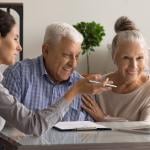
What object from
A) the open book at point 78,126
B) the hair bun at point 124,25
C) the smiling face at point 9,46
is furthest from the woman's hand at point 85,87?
the hair bun at point 124,25

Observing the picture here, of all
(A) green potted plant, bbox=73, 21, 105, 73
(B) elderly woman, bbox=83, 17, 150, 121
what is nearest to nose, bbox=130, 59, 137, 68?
(B) elderly woman, bbox=83, 17, 150, 121

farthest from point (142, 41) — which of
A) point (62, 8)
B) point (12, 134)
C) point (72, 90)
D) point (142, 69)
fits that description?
point (62, 8)

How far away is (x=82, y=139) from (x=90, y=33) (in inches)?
114

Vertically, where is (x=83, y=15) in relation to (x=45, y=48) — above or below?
above

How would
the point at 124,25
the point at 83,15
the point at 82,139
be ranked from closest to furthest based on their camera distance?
the point at 82,139 → the point at 124,25 → the point at 83,15

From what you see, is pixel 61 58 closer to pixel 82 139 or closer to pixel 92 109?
pixel 92 109

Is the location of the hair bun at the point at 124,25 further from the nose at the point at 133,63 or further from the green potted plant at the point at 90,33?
the green potted plant at the point at 90,33

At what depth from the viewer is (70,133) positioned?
6.54 feet

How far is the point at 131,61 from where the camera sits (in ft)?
8.49

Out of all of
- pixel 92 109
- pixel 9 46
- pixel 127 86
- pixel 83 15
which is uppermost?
pixel 83 15

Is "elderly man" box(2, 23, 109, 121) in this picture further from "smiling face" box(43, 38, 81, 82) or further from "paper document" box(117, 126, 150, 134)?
"paper document" box(117, 126, 150, 134)

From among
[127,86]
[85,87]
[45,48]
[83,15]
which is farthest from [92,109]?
[83,15]

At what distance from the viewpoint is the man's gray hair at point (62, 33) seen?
239 cm

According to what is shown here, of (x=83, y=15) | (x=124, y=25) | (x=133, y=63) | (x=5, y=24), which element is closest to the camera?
(x=5, y=24)
